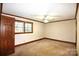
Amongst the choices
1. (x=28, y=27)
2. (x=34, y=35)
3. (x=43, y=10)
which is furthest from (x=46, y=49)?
(x=43, y=10)

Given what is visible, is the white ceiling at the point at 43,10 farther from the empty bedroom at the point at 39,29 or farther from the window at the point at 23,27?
the window at the point at 23,27

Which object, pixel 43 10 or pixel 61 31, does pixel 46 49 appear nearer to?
pixel 61 31

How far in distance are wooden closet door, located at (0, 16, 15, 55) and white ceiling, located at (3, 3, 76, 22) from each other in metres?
0.22

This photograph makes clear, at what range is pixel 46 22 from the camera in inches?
88.7

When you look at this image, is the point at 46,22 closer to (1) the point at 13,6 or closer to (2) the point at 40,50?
(2) the point at 40,50

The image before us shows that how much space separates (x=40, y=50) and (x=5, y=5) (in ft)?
3.94

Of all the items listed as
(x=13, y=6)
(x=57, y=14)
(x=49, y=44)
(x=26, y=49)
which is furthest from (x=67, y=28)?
(x=13, y=6)

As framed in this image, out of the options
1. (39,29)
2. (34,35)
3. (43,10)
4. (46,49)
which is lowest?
(46,49)

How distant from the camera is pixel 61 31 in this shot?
89.3 inches

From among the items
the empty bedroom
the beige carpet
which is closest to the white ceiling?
the empty bedroom

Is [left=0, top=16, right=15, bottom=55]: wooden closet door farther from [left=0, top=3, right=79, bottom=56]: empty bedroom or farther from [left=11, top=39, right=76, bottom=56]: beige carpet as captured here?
[left=11, top=39, right=76, bottom=56]: beige carpet

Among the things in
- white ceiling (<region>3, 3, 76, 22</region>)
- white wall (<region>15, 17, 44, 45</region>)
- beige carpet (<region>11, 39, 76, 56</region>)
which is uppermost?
white ceiling (<region>3, 3, 76, 22</region>)

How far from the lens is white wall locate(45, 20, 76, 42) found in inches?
84.9

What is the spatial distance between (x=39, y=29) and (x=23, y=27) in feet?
1.20
